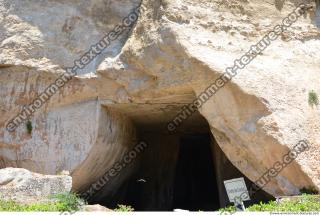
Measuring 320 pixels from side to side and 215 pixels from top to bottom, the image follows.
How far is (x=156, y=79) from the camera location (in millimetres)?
13422

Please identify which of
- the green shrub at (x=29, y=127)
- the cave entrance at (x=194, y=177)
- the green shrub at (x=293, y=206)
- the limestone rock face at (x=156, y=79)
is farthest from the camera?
the cave entrance at (x=194, y=177)

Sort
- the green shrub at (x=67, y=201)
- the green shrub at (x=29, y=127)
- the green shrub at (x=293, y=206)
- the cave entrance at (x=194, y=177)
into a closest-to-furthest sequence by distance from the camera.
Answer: the green shrub at (x=293, y=206) → the green shrub at (x=67, y=201) → the green shrub at (x=29, y=127) → the cave entrance at (x=194, y=177)

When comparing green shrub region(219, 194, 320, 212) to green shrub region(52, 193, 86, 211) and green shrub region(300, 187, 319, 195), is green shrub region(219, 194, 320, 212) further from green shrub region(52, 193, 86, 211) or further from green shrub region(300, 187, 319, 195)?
green shrub region(52, 193, 86, 211)

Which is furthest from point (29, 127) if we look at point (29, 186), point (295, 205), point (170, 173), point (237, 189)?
point (295, 205)

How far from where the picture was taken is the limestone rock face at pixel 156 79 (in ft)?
38.9

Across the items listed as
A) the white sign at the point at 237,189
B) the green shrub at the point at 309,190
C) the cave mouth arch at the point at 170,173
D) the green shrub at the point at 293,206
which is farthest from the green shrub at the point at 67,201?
the cave mouth arch at the point at 170,173

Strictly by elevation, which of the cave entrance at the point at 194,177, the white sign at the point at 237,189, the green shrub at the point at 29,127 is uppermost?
the green shrub at the point at 29,127

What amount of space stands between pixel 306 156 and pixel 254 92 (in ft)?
6.62

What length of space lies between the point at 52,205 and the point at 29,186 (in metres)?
1.45

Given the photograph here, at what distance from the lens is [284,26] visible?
13.2 metres

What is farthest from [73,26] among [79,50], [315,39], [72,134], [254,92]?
[315,39]

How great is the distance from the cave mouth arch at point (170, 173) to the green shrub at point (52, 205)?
612 cm

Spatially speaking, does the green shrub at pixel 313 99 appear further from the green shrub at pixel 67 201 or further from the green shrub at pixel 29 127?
the green shrub at pixel 29 127

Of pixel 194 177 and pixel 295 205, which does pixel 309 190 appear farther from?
pixel 194 177
